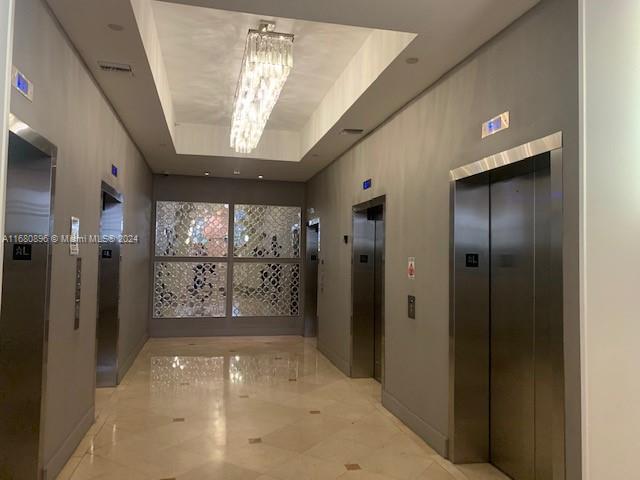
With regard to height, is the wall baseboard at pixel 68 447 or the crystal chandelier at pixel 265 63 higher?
the crystal chandelier at pixel 265 63

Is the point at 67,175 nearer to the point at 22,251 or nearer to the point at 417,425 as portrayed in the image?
the point at 22,251

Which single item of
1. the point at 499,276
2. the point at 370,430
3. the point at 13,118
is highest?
the point at 13,118

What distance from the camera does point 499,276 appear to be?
13.0 ft

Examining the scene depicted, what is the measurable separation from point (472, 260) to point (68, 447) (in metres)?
3.74

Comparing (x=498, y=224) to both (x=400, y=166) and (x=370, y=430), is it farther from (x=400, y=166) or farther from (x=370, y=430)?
(x=370, y=430)

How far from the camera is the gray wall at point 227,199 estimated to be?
992 centimetres

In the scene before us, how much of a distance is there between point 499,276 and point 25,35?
12.4 ft

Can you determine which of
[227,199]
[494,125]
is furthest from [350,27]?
[227,199]

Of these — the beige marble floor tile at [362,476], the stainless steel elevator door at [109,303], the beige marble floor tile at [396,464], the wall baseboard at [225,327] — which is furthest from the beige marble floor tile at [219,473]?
the wall baseboard at [225,327]

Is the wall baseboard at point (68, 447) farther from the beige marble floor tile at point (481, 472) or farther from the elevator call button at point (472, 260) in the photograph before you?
the elevator call button at point (472, 260)

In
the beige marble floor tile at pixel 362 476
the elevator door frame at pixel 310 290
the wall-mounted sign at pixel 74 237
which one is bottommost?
the beige marble floor tile at pixel 362 476

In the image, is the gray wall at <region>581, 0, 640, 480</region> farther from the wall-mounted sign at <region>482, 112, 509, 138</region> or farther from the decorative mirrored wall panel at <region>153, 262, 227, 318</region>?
the decorative mirrored wall panel at <region>153, 262, 227, 318</region>

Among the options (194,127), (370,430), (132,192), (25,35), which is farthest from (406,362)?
(194,127)

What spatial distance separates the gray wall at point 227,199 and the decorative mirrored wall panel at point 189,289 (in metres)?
0.15
